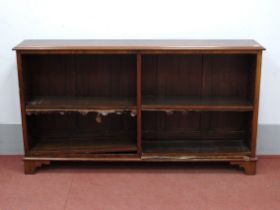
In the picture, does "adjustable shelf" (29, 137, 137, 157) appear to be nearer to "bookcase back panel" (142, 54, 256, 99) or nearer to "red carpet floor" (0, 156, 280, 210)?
"red carpet floor" (0, 156, 280, 210)

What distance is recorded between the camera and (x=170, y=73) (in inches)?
114

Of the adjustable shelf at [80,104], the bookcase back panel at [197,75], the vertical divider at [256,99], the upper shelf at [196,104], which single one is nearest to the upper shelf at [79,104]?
the adjustable shelf at [80,104]

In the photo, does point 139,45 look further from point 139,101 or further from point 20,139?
point 20,139

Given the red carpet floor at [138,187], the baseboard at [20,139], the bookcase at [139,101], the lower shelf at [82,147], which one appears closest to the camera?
the red carpet floor at [138,187]

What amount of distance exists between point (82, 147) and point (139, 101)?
52cm

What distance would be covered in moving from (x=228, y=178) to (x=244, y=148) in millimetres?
249

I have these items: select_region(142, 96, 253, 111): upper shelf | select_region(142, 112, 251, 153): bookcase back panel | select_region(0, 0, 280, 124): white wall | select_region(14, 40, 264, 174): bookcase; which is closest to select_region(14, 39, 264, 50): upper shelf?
select_region(14, 40, 264, 174): bookcase

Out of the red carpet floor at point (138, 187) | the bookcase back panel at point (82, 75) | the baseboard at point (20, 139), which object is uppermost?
the bookcase back panel at point (82, 75)

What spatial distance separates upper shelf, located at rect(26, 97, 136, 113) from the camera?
8.86 ft

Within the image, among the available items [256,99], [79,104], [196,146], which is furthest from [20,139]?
[256,99]
